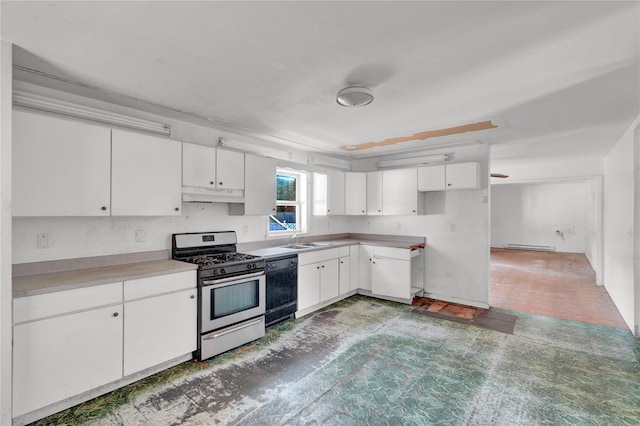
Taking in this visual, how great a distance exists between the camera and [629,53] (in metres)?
2.04

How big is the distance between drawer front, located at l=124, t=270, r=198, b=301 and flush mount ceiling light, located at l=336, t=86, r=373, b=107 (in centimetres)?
210

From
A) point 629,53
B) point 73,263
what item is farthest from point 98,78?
point 629,53

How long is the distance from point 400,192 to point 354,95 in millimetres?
2796

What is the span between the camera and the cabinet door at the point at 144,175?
105 inches

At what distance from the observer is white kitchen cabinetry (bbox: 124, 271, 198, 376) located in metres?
2.48

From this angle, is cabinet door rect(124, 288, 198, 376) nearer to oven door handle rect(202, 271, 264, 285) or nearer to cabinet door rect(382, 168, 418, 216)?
oven door handle rect(202, 271, 264, 285)

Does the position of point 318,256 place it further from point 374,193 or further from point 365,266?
point 374,193

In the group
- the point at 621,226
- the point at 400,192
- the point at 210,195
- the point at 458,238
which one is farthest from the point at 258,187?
the point at 621,226

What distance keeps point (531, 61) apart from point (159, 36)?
8.13ft

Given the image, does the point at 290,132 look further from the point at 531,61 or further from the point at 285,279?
the point at 531,61

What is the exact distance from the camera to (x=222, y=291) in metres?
3.08

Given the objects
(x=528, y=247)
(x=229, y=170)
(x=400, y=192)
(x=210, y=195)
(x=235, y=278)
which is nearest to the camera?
(x=235, y=278)

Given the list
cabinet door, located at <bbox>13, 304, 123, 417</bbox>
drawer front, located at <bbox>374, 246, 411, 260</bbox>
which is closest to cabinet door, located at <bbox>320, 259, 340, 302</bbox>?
drawer front, located at <bbox>374, 246, 411, 260</bbox>

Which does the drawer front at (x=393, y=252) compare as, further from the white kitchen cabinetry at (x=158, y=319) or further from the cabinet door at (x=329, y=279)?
the white kitchen cabinetry at (x=158, y=319)
